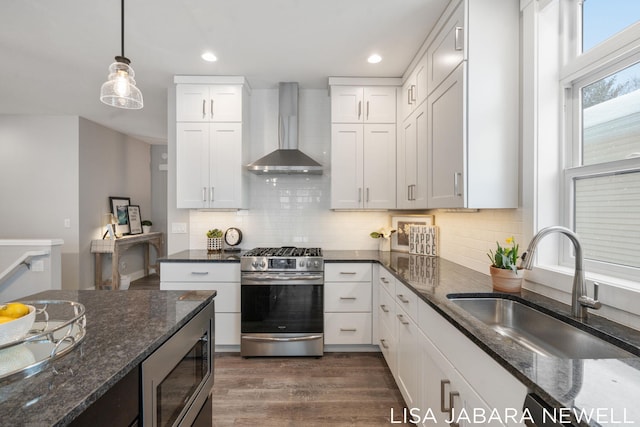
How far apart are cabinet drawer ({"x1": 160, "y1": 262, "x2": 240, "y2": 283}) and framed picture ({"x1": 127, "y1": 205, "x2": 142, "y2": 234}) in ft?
11.4

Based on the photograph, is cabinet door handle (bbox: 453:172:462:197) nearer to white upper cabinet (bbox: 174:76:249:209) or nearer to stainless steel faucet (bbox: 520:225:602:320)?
stainless steel faucet (bbox: 520:225:602:320)

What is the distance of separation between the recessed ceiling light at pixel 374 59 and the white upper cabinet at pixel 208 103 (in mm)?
1307

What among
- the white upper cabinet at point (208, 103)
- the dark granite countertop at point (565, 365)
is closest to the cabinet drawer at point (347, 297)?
the dark granite countertop at point (565, 365)

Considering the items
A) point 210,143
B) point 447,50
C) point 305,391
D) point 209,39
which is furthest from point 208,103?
point 305,391

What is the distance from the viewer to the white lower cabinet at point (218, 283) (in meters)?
2.66

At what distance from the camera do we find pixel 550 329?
127 centimetres

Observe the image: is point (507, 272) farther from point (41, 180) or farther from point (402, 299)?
point (41, 180)

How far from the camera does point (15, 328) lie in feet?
2.28

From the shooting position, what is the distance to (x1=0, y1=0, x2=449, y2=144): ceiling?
1965mm

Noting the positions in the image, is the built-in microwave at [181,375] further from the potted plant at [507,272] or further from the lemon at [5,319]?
the potted plant at [507,272]

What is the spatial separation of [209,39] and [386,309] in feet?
8.51

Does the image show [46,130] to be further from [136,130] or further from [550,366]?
[550,366]

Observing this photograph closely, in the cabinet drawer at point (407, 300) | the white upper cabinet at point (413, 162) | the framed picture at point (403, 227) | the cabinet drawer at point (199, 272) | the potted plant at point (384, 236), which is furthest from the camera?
the potted plant at point (384, 236)

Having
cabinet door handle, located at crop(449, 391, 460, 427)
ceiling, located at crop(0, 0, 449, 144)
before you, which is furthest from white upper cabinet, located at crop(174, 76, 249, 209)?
cabinet door handle, located at crop(449, 391, 460, 427)
